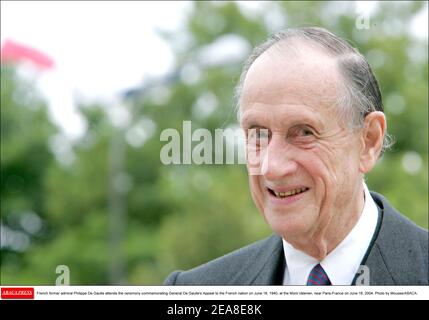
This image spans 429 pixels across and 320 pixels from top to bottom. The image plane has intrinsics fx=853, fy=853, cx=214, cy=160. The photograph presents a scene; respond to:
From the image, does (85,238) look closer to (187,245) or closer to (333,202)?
(187,245)

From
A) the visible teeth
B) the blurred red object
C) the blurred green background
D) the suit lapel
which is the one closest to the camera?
the visible teeth

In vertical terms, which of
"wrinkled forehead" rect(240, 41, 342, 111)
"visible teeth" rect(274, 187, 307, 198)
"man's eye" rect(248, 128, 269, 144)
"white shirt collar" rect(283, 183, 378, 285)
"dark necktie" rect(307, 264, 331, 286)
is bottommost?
"dark necktie" rect(307, 264, 331, 286)

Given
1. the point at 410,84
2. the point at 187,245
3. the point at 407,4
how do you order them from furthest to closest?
the point at 407,4, the point at 410,84, the point at 187,245

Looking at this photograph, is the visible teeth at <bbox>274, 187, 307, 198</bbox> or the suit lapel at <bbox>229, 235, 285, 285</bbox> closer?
the visible teeth at <bbox>274, 187, 307, 198</bbox>

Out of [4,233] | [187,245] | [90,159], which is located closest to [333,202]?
[187,245]

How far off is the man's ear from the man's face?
0.04 m

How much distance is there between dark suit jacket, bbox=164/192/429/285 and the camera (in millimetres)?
1621

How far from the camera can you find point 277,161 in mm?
1576

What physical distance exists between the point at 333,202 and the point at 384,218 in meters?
0.15

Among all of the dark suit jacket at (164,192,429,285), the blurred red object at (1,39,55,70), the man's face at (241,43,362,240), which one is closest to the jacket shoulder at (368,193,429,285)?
the dark suit jacket at (164,192,429,285)

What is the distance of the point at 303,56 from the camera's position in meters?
1.59

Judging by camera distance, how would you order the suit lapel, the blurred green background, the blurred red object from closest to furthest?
the suit lapel
the blurred green background
the blurred red object

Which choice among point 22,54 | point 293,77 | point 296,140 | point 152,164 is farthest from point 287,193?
point 152,164

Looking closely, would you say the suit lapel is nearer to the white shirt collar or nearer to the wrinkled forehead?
the white shirt collar
